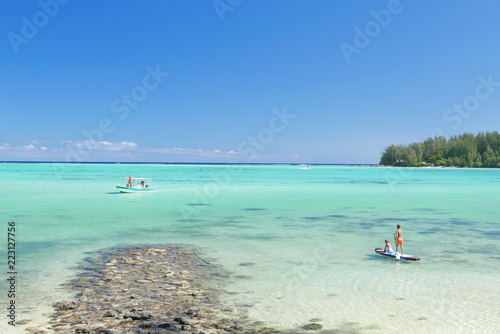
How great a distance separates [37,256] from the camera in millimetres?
17188

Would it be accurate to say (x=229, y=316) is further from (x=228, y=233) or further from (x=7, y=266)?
(x=228, y=233)

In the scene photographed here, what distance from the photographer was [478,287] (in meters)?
13.1

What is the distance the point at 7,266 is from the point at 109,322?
322 inches

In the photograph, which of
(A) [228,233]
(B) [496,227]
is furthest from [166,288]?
(B) [496,227]

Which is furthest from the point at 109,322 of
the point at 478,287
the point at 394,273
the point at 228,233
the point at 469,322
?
the point at 228,233

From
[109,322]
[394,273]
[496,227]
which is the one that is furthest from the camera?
[496,227]

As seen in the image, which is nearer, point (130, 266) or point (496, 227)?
point (130, 266)

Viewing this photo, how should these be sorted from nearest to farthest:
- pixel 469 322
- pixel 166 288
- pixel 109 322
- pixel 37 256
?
pixel 109 322
pixel 469 322
pixel 166 288
pixel 37 256

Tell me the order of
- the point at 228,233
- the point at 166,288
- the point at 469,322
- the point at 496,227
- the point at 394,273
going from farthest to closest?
the point at 496,227 → the point at 228,233 → the point at 394,273 → the point at 166,288 → the point at 469,322

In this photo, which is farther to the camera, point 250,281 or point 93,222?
point 93,222

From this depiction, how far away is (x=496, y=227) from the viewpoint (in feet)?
86.2

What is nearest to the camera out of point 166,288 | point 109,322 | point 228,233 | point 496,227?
point 109,322

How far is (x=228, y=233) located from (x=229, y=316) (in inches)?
523

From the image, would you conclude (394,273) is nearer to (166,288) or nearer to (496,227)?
(166,288)
